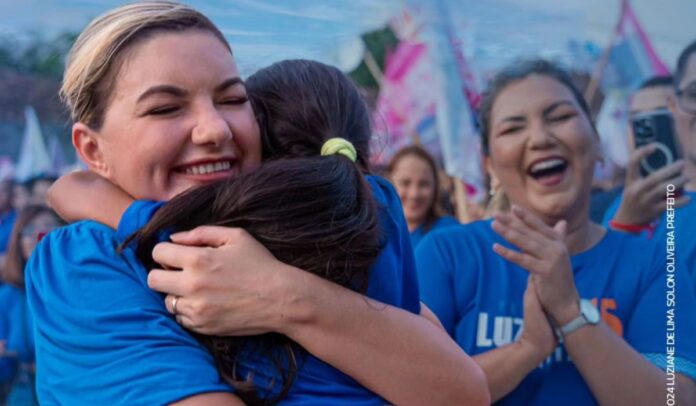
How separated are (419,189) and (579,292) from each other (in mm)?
1971

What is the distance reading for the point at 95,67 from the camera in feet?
5.16

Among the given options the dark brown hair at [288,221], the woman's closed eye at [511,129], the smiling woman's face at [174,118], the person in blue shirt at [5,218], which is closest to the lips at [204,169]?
the smiling woman's face at [174,118]

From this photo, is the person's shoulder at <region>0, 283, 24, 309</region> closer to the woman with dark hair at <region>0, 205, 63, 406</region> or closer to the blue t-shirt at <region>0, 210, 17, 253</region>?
the woman with dark hair at <region>0, 205, 63, 406</region>

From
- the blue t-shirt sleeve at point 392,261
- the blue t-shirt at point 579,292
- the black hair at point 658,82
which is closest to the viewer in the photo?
the blue t-shirt sleeve at point 392,261

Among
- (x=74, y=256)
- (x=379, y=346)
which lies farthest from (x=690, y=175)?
(x=74, y=256)

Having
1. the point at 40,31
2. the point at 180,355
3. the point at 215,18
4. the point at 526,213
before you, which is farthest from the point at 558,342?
the point at 40,31

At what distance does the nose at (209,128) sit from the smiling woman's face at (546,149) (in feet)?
3.89

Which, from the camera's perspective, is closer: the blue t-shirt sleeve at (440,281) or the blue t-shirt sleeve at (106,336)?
the blue t-shirt sleeve at (106,336)

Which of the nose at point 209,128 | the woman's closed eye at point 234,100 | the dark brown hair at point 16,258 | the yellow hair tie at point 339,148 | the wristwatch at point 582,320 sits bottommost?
the dark brown hair at point 16,258

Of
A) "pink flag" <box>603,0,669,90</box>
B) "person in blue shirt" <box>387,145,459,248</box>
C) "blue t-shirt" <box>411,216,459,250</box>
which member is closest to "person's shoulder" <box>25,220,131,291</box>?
"pink flag" <box>603,0,669,90</box>

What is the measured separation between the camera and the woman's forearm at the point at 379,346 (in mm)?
1416

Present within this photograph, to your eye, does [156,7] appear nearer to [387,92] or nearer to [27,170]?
[387,92]

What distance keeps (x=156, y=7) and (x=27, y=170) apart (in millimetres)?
3423

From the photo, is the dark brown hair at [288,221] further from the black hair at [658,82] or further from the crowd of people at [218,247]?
the black hair at [658,82]
